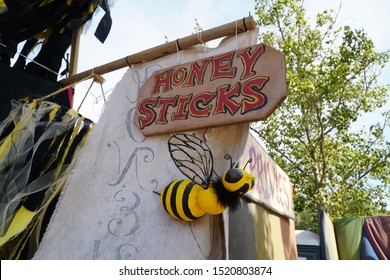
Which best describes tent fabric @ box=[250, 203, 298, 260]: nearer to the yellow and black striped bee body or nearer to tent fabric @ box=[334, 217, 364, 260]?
the yellow and black striped bee body

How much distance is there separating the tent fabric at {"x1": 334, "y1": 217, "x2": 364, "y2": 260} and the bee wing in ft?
8.83

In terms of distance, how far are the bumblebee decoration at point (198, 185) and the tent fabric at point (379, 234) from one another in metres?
2.68

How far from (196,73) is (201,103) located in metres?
0.15

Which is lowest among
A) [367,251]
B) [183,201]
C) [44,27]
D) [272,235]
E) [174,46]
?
[183,201]

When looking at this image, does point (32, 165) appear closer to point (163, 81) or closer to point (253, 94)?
point (163, 81)

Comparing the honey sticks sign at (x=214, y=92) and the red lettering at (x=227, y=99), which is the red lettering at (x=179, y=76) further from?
the red lettering at (x=227, y=99)

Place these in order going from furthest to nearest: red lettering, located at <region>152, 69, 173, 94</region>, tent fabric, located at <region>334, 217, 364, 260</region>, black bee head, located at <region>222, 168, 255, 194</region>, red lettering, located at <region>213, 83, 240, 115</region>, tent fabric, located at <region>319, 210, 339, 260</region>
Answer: tent fabric, located at <region>334, 217, 364, 260</region> → tent fabric, located at <region>319, 210, 339, 260</region> → red lettering, located at <region>152, 69, 173, 94</region> → red lettering, located at <region>213, 83, 240, 115</region> → black bee head, located at <region>222, 168, 255, 194</region>

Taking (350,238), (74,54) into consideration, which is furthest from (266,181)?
(350,238)

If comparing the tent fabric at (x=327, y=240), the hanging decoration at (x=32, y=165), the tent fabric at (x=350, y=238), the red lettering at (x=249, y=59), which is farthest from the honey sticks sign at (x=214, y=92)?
the tent fabric at (x=350, y=238)

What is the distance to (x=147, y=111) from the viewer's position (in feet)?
4.02

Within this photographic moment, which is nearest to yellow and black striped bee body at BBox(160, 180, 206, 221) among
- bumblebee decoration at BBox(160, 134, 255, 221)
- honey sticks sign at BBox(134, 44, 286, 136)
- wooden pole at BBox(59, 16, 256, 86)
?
bumblebee decoration at BBox(160, 134, 255, 221)

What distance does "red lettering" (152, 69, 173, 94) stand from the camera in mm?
1242
